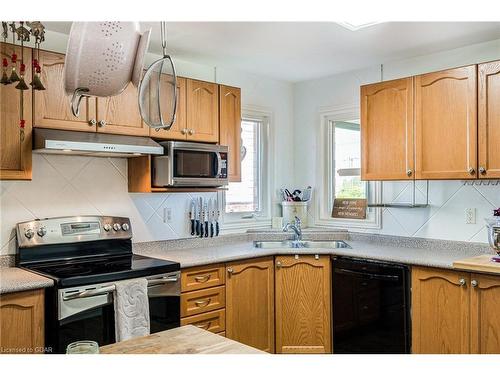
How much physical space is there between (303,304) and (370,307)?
0.51 metres

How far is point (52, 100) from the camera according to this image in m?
2.60

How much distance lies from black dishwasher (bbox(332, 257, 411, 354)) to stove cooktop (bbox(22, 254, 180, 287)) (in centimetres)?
120

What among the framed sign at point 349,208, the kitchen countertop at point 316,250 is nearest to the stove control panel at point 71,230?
the kitchen countertop at point 316,250

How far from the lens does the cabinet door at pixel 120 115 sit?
2791 millimetres

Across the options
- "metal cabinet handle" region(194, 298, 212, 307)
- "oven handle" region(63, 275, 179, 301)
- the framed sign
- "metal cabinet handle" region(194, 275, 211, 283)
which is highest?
Result: the framed sign

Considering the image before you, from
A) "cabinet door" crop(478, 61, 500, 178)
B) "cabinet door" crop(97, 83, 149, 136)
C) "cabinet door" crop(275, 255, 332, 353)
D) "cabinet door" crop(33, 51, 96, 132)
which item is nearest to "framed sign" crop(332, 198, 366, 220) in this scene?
"cabinet door" crop(275, 255, 332, 353)

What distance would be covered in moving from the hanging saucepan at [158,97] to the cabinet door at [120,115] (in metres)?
1.47

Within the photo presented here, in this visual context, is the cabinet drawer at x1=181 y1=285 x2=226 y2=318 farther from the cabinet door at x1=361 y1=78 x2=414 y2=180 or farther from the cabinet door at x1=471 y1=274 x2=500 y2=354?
the cabinet door at x1=471 y1=274 x2=500 y2=354

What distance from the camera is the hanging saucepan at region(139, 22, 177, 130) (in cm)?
128

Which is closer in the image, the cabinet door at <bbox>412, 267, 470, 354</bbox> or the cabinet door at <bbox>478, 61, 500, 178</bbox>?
the cabinet door at <bbox>412, 267, 470, 354</bbox>

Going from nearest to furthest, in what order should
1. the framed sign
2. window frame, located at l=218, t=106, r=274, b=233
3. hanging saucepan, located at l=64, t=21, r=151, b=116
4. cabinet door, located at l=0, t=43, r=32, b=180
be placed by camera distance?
hanging saucepan, located at l=64, t=21, r=151, b=116, cabinet door, located at l=0, t=43, r=32, b=180, the framed sign, window frame, located at l=218, t=106, r=274, b=233

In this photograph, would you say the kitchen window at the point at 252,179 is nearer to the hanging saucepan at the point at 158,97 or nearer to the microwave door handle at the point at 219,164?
the microwave door handle at the point at 219,164

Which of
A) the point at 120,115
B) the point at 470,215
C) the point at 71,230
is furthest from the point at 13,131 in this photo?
the point at 470,215

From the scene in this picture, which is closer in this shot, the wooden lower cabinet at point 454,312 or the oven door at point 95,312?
the oven door at point 95,312
